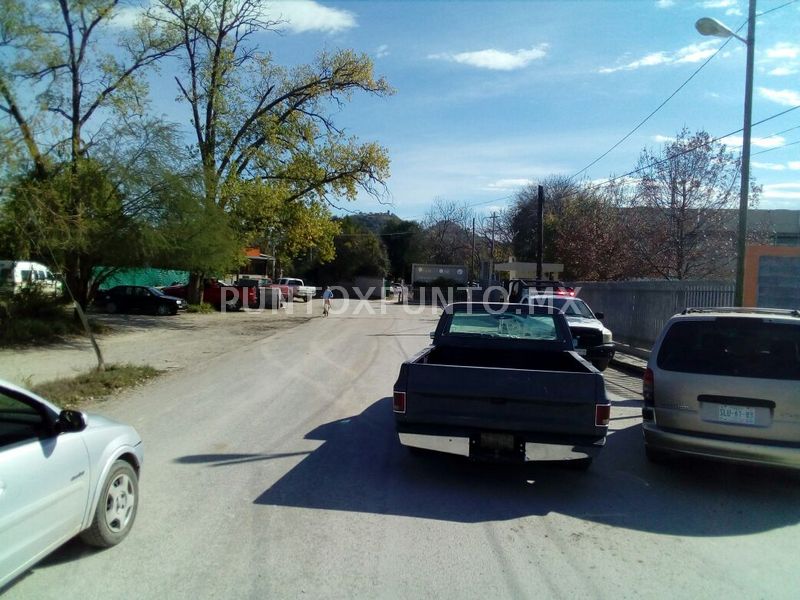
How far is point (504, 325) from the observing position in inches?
318

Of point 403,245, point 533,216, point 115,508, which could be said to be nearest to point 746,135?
point 115,508

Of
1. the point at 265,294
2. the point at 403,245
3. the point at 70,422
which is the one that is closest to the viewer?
the point at 70,422

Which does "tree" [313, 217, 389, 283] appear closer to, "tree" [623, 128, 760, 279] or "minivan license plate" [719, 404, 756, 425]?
"tree" [623, 128, 760, 279]

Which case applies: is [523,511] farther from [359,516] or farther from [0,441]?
[0,441]

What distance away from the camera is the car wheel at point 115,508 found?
168 inches

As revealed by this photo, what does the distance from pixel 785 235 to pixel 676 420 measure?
39710 millimetres

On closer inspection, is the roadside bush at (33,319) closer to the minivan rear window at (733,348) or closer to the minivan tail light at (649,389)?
the minivan tail light at (649,389)

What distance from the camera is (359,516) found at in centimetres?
505

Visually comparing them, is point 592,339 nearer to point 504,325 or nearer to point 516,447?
point 504,325

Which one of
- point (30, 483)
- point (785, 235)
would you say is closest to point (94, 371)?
point (30, 483)

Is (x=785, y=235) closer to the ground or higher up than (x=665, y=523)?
higher up

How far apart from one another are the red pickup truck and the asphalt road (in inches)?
1156

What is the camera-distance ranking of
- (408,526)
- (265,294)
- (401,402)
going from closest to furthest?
(408,526), (401,402), (265,294)

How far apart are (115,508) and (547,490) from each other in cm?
368
